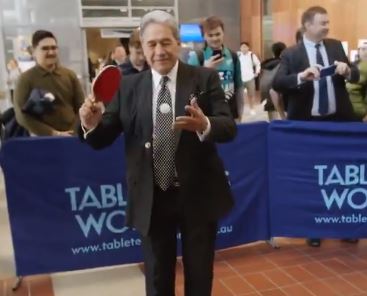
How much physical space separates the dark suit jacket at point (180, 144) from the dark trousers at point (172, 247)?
4 cm

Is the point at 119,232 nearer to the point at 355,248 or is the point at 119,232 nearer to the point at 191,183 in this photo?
the point at 191,183

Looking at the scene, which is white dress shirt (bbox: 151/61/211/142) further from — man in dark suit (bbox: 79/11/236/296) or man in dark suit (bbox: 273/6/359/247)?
man in dark suit (bbox: 273/6/359/247)

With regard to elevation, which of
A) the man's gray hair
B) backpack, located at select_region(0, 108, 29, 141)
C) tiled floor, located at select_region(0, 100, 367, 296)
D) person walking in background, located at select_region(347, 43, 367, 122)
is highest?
the man's gray hair

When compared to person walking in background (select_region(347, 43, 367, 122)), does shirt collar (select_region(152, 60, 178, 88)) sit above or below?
above

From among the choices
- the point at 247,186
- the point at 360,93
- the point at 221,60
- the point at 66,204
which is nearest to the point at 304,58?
the point at 221,60

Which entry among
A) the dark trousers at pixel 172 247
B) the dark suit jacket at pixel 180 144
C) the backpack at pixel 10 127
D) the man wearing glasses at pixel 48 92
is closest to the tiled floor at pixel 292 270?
the dark trousers at pixel 172 247

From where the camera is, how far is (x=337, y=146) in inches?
128

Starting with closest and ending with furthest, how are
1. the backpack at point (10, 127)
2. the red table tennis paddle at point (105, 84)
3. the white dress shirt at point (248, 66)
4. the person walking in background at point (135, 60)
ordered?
1. the red table tennis paddle at point (105, 84)
2. the person walking in background at point (135, 60)
3. the backpack at point (10, 127)
4. the white dress shirt at point (248, 66)

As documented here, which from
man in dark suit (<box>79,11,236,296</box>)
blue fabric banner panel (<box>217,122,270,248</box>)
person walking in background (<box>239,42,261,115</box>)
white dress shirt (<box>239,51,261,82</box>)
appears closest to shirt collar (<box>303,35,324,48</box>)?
blue fabric banner panel (<box>217,122,270,248</box>)

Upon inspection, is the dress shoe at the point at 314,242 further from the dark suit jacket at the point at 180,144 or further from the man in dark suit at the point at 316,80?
the dark suit jacket at the point at 180,144

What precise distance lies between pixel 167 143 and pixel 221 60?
1.98 metres

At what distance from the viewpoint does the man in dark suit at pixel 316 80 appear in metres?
3.44

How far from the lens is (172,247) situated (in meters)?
2.10

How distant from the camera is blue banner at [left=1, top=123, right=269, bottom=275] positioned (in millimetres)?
2891
